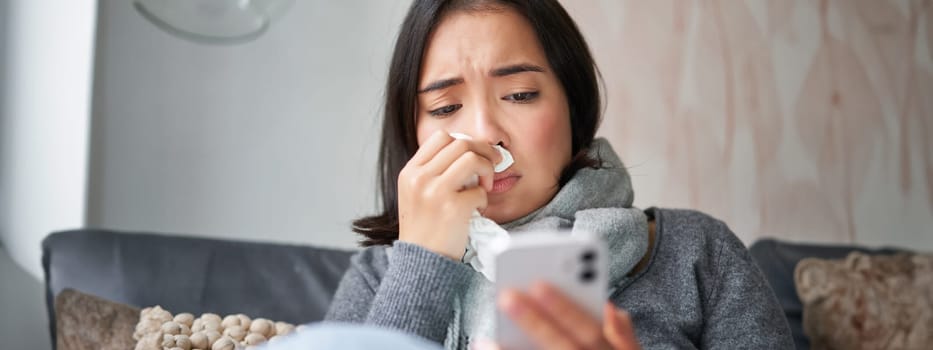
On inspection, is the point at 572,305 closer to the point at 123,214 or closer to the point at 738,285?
the point at 738,285

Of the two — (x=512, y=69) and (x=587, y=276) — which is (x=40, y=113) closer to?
(x=512, y=69)

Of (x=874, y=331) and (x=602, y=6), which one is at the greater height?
(x=602, y=6)

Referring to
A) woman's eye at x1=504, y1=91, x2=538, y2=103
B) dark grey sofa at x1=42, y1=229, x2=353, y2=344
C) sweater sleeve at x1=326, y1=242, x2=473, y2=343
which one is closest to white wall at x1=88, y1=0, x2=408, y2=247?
dark grey sofa at x1=42, y1=229, x2=353, y2=344

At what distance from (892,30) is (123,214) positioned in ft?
7.19

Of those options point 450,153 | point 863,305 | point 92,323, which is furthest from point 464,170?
point 863,305

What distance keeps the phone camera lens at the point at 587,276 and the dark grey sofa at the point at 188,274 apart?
0.94m

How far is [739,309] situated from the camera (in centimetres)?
123

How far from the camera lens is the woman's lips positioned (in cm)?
127

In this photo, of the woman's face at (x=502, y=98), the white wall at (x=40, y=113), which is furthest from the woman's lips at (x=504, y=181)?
the white wall at (x=40, y=113)

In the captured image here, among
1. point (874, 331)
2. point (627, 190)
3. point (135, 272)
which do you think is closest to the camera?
point (627, 190)

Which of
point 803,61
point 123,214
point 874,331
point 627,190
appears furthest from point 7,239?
point 803,61

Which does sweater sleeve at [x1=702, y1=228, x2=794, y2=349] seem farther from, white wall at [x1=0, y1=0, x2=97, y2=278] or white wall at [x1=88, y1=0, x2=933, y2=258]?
white wall at [x1=0, y1=0, x2=97, y2=278]

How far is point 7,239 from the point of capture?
1.82 meters

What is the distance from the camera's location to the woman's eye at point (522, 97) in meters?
1.27
